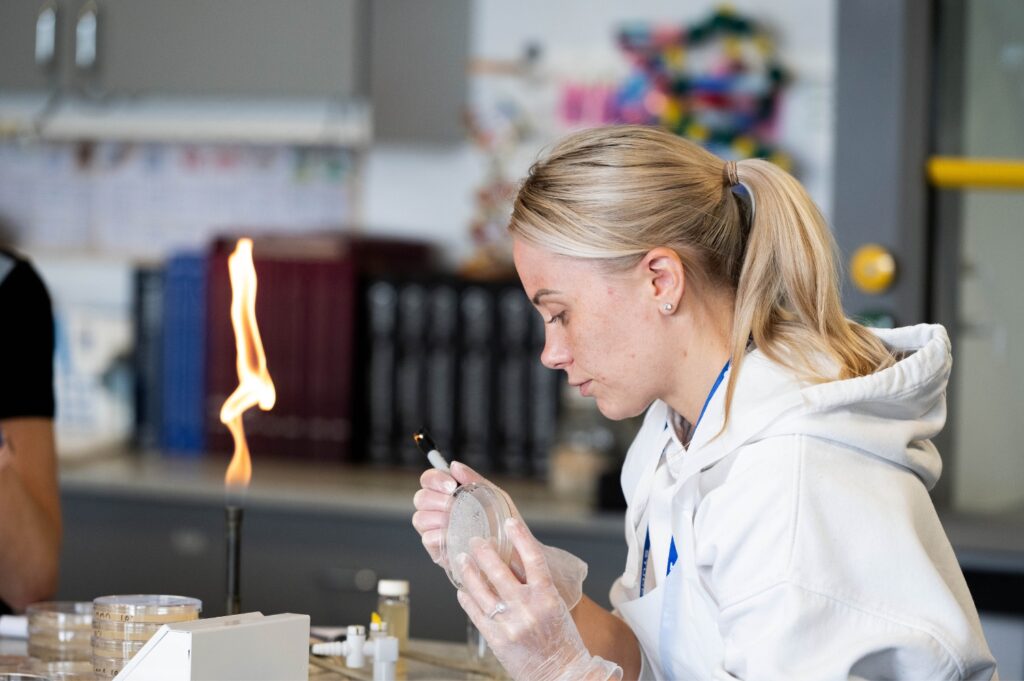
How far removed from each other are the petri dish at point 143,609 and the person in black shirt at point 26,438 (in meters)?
0.47

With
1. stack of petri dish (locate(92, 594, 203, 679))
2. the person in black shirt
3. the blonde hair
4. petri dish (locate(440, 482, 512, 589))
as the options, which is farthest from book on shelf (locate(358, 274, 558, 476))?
stack of petri dish (locate(92, 594, 203, 679))

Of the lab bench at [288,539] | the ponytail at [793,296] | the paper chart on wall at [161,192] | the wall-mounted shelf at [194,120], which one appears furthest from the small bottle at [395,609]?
the paper chart on wall at [161,192]

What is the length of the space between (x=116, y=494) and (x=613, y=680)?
1.70 m

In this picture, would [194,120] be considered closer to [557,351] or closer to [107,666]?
[557,351]

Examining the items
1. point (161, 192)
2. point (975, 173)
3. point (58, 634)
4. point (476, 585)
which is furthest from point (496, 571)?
point (161, 192)

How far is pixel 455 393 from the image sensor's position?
2.96 meters

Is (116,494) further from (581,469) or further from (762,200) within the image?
(762,200)

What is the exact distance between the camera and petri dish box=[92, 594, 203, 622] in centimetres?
133

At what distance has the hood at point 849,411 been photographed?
4.35 feet

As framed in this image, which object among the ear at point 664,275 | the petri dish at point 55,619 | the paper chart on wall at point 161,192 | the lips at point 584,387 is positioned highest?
the paper chart on wall at point 161,192

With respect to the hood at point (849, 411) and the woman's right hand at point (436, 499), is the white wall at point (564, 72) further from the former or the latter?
the woman's right hand at point (436, 499)

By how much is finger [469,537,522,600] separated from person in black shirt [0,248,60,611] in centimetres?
71

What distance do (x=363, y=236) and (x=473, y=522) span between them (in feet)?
5.97

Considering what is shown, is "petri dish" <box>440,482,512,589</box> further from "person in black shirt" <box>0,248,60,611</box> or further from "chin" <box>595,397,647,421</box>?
"person in black shirt" <box>0,248,60,611</box>
